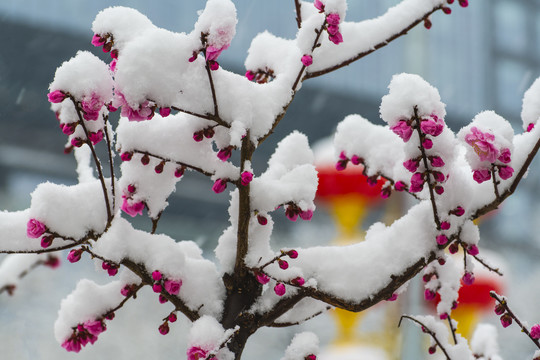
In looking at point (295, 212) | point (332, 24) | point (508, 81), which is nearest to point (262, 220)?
point (295, 212)

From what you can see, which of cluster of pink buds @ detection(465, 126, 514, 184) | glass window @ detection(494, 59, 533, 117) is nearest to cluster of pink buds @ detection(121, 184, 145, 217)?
cluster of pink buds @ detection(465, 126, 514, 184)

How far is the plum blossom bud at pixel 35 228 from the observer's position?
2.27ft

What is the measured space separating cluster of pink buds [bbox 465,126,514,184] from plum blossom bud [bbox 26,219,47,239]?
0.51 metres

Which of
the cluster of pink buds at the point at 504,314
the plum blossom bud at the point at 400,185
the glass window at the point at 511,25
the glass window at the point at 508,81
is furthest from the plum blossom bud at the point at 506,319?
the glass window at the point at 511,25

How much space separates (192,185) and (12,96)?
1.72 m

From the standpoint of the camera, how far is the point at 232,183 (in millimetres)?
768

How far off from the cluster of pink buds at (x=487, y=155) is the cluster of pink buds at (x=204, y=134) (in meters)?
0.31

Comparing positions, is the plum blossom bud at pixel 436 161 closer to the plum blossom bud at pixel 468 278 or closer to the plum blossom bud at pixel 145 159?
the plum blossom bud at pixel 468 278

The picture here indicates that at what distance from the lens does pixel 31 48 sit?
14.2ft

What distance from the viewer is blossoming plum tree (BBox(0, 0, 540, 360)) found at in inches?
26.1

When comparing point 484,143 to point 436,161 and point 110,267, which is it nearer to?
point 436,161

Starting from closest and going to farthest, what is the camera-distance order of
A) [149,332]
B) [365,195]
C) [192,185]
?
[365,195]
[149,332]
[192,185]

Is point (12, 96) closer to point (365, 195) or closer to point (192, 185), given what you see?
point (192, 185)

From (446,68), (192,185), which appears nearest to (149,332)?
(192,185)
